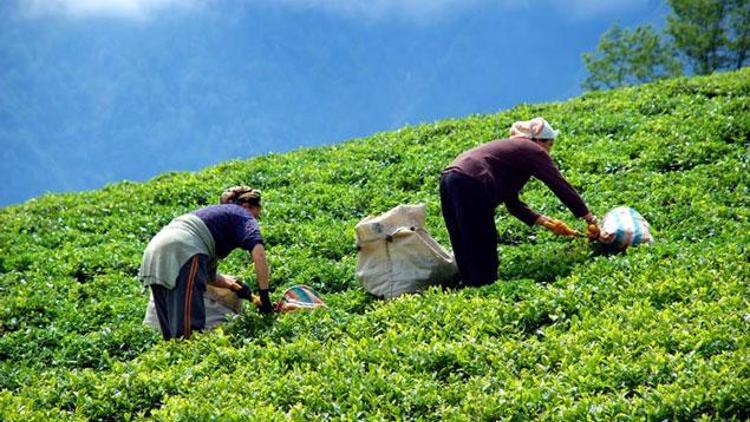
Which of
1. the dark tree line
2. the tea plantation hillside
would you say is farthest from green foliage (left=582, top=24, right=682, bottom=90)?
the tea plantation hillside

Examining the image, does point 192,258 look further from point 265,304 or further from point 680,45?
point 680,45

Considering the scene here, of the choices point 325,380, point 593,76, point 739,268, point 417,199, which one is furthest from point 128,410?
point 593,76

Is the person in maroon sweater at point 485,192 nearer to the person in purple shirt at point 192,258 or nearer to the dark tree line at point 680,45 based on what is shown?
the person in purple shirt at point 192,258

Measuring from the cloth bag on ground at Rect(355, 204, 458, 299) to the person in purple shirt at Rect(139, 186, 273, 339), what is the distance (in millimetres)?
1380

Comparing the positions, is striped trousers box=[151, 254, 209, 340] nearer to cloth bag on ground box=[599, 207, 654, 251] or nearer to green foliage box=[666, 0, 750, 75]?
cloth bag on ground box=[599, 207, 654, 251]

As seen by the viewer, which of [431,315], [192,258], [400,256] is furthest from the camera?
[400,256]

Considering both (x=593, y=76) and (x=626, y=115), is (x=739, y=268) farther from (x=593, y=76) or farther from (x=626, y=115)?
(x=593, y=76)

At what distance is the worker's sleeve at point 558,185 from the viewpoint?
31.0ft

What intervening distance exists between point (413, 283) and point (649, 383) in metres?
3.84

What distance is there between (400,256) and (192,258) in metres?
2.35

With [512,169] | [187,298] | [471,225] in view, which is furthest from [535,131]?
[187,298]

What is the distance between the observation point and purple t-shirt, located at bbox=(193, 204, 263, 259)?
357 inches

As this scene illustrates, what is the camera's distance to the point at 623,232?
9.72 meters

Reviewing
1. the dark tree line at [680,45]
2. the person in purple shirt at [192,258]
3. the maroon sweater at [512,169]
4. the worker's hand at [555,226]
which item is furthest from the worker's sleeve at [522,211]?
the dark tree line at [680,45]
